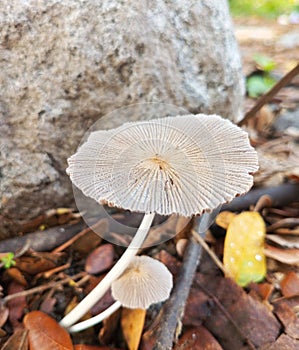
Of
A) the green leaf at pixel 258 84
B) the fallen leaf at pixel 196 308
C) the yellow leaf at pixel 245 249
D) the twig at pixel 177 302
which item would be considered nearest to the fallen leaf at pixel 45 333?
the twig at pixel 177 302

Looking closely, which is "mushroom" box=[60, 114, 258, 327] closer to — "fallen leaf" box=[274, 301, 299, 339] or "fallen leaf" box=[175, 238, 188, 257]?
"fallen leaf" box=[175, 238, 188, 257]

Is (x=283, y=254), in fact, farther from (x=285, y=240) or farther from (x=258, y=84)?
(x=258, y=84)

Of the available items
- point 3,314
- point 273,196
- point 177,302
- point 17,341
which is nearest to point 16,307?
point 3,314

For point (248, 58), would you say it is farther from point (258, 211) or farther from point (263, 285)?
point (263, 285)

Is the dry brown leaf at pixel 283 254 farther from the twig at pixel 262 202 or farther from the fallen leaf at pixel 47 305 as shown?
the fallen leaf at pixel 47 305

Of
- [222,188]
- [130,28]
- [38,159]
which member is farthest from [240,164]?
[38,159]

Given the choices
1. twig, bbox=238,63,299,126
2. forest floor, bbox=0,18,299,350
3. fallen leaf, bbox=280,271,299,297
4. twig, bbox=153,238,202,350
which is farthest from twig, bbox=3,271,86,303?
twig, bbox=238,63,299,126
